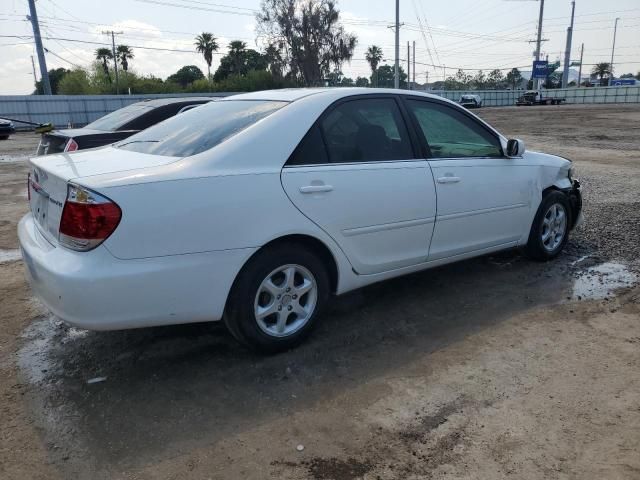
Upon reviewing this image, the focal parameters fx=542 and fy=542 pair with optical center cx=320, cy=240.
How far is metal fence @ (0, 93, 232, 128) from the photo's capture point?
2878cm

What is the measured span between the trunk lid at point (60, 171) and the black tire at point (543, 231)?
3453mm

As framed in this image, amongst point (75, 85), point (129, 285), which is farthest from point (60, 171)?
point (75, 85)

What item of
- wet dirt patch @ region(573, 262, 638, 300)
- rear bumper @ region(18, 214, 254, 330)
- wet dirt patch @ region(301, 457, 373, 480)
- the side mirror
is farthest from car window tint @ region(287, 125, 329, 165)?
wet dirt patch @ region(573, 262, 638, 300)

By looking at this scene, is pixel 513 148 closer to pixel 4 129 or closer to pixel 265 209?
pixel 265 209

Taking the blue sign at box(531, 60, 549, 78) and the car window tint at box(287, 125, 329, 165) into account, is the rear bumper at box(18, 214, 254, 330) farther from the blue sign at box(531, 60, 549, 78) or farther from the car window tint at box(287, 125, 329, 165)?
the blue sign at box(531, 60, 549, 78)

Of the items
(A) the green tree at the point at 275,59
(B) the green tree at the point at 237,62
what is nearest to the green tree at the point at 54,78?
(B) the green tree at the point at 237,62

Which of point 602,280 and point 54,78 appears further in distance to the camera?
point 54,78

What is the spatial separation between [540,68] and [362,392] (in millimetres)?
71396

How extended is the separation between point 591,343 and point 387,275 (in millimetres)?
1435

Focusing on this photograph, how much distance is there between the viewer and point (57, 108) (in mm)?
29750

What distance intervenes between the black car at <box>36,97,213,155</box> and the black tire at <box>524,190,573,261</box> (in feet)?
16.0

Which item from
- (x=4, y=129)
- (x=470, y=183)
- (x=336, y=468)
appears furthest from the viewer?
(x=4, y=129)

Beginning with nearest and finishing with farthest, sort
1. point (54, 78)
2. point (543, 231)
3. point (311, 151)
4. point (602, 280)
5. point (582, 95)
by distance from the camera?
point (311, 151), point (602, 280), point (543, 231), point (582, 95), point (54, 78)

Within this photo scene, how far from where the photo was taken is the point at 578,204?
18.3 ft
